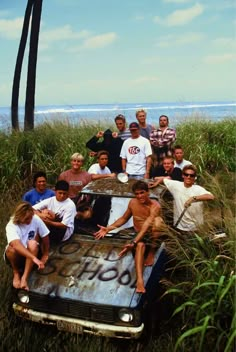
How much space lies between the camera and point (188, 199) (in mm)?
4316

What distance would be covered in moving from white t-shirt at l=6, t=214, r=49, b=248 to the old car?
0.69 feet

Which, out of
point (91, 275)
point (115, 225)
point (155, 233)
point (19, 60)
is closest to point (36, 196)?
point (115, 225)

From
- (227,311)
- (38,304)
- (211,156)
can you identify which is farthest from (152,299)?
(211,156)

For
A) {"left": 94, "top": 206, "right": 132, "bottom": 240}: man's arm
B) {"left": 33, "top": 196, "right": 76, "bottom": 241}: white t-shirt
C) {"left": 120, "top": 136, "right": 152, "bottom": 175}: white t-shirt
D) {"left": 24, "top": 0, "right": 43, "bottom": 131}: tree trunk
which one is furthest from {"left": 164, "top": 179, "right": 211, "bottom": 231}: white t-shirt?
{"left": 24, "top": 0, "right": 43, "bottom": 131}: tree trunk

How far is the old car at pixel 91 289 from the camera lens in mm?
3453

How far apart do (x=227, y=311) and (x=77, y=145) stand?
563 centimetres

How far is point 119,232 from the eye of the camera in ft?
14.2

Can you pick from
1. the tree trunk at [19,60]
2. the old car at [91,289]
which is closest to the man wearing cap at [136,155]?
the old car at [91,289]

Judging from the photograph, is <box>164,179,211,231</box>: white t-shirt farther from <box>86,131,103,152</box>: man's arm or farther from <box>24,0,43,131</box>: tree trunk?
<box>24,0,43,131</box>: tree trunk

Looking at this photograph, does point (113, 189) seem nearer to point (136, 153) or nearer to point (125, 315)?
point (136, 153)

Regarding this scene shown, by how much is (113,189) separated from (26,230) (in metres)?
1.06

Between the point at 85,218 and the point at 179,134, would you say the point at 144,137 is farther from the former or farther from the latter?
the point at 179,134

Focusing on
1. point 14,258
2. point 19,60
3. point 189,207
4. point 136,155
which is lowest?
point 14,258

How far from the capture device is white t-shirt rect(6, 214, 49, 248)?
13.5 ft
